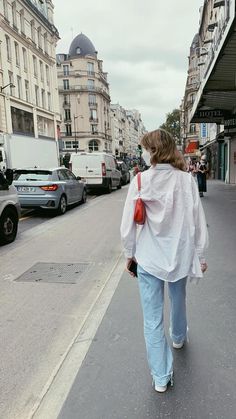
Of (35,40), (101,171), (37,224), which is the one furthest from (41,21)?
→ (37,224)

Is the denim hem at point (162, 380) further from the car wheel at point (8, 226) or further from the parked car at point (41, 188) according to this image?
the parked car at point (41, 188)

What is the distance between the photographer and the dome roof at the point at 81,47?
85.4 meters

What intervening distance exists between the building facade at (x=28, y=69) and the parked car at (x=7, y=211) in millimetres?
26427

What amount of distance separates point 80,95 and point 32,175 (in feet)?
256

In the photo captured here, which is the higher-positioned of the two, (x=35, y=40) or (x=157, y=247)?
(x=35, y=40)

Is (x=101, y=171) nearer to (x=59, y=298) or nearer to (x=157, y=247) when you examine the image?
(x=59, y=298)

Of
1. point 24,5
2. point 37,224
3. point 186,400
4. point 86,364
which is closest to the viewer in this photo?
point 186,400

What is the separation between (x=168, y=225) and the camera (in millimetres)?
2449

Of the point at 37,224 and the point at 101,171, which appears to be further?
the point at 101,171

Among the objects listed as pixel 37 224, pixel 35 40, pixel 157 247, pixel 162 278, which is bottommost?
pixel 37 224

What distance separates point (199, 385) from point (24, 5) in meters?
47.1

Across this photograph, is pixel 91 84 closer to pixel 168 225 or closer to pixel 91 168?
pixel 91 168

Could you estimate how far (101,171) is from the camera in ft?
56.8

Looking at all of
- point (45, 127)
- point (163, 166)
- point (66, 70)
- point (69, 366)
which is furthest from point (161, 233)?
point (66, 70)
